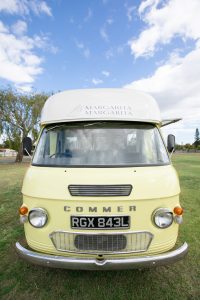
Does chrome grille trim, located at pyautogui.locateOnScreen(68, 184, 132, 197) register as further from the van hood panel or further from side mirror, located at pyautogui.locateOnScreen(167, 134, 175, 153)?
side mirror, located at pyautogui.locateOnScreen(167, 134, 175, 153)

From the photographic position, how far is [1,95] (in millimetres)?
28938

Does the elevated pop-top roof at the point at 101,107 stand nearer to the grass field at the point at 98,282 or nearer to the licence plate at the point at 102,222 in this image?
the licence plate at the point at 102,222

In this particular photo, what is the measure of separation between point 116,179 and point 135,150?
80 cm

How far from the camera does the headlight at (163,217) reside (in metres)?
3.46

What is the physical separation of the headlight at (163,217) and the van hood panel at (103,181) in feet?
0.63

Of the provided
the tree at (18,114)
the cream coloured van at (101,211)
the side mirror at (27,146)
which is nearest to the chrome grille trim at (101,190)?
the cream coloured van at (101,211)

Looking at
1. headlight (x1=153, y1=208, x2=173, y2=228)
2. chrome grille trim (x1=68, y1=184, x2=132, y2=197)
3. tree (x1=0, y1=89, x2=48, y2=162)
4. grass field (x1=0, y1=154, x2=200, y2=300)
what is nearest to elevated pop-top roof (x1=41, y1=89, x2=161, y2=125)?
chrome grille trim (x1=68, y1=184, x2=132, y2=197)

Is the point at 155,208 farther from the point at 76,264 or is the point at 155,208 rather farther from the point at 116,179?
the point at 76,264

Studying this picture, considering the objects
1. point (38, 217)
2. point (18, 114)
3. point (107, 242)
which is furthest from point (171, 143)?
point (18, 114)

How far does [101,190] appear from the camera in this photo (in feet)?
→ 11.2

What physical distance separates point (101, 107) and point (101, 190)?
1558 mm

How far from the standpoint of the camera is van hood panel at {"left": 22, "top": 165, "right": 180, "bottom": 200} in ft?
11.3

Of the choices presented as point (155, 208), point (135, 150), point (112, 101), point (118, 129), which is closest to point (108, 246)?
point (155, 208)

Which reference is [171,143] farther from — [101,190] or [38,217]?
[38,217]
